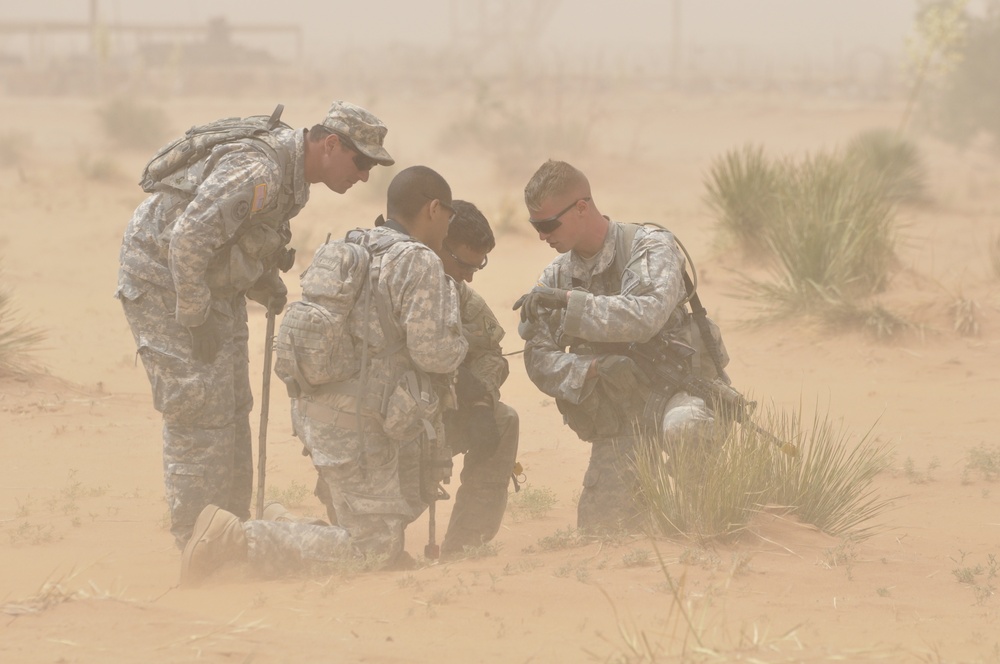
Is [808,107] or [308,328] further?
[808,107]

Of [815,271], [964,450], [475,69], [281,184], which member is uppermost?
[475,69]

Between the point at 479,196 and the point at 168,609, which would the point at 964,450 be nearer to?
the point at 168,609

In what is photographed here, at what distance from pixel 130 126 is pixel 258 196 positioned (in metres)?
19.3

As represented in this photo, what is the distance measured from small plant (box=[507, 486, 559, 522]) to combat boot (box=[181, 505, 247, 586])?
1.74 metres

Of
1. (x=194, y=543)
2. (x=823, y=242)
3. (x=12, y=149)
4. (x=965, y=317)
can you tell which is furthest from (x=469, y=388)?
(x=12, y=149)

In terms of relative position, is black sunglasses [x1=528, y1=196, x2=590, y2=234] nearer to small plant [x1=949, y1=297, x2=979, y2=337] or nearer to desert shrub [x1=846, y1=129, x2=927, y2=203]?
small plant [x1=949, y1=297, x2=979, y2=337]

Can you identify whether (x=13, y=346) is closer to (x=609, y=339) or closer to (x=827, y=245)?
(x=609, y=339)

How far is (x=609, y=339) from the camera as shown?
4.64 metres

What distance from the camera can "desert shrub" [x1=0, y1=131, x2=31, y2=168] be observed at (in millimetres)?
19328

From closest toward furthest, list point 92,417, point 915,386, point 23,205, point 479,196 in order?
1. point 92,417
2. point 915,386
3. point 23,205
4. point 479,196

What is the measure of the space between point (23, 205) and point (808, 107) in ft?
71.2

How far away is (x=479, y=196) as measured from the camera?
18922 mm

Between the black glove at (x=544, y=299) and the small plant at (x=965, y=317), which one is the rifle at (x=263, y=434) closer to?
the black glove at (x=544, y=299)

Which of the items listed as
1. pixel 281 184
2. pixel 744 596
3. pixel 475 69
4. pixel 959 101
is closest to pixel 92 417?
pixel 281 184
